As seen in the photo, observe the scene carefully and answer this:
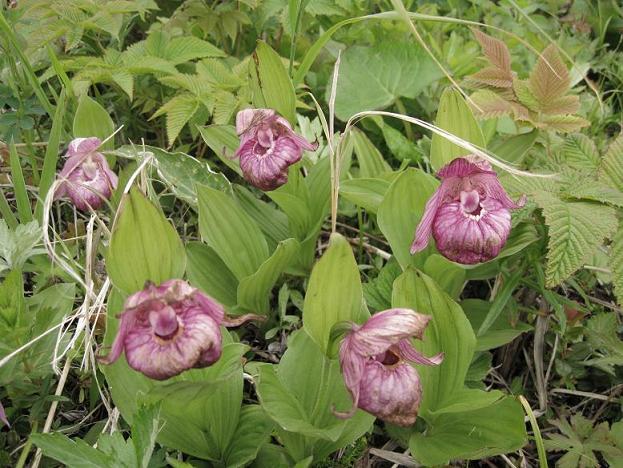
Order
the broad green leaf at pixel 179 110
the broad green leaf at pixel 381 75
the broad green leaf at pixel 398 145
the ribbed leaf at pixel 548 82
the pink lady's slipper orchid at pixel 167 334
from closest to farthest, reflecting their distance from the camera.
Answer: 1. the pink lady's slipper orchid at pixel 167 334
2. the ribbed leaf at pixel 548 82
3. the broad green leaf at pixel 179 110
4. the broad green leaf at pixel 398 145
5. the broad green leaf at pixel 381 75

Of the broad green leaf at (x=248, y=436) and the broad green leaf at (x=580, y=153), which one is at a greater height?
the broad green leaf at (x=580, y=153)

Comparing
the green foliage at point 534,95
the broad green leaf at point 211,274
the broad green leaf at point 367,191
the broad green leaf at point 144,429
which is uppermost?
the green foliage at point 534,95

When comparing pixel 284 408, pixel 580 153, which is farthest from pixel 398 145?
pixel 284 408

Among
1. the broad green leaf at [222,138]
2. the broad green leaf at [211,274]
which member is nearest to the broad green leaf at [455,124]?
the broad green leaf at [222,138]

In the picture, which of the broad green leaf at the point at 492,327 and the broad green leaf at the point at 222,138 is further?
the broad green leaf at the point at 222,138

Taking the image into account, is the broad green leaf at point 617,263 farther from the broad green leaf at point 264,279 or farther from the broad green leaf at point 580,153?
the broad green leaf at point 264,279

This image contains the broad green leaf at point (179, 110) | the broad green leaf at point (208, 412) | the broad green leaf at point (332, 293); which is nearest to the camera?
the broad green leaf at point (332, 293)

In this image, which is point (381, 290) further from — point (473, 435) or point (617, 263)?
point (617, 263)
